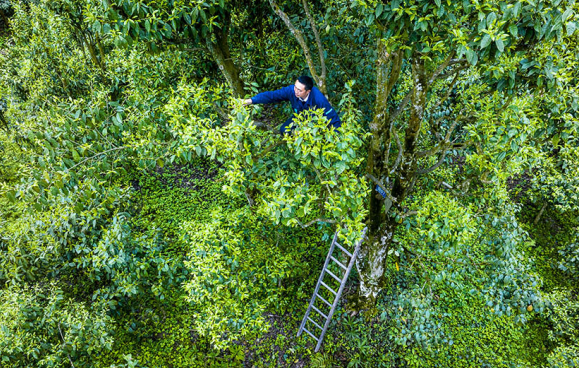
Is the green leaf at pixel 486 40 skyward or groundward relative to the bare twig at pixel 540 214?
skyward

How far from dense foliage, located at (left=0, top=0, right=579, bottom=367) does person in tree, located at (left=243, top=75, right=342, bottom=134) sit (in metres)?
0.15

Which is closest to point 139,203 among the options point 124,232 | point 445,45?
point 124,232

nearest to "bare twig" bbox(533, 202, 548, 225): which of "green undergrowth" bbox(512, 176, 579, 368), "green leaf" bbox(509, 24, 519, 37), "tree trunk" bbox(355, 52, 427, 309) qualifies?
"green undergrowth" bbox(512, 176, 579, 368)

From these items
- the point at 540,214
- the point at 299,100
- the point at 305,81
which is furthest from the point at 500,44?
the point at 540,214

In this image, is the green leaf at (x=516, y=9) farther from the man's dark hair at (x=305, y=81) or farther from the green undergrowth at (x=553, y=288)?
the green undergrowth at (x=553, y=288)

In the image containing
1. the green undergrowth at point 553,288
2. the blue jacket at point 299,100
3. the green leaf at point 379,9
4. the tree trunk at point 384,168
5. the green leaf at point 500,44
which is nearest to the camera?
the green leaf at point 500,44

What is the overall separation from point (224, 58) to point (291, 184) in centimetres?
196

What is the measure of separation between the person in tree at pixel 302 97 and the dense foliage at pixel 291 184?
0.15 metres

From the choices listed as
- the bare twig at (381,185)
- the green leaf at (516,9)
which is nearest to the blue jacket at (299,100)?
the bare twig at (381,185)

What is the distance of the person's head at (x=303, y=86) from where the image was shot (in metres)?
3.47

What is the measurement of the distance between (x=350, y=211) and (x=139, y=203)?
4.98 meters

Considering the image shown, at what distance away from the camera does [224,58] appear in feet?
13.9

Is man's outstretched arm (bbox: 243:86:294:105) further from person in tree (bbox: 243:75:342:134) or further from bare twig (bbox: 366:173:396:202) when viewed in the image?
bare twig (bbox: 366:173:396:202)

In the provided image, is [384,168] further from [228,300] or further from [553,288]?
[553,288]
